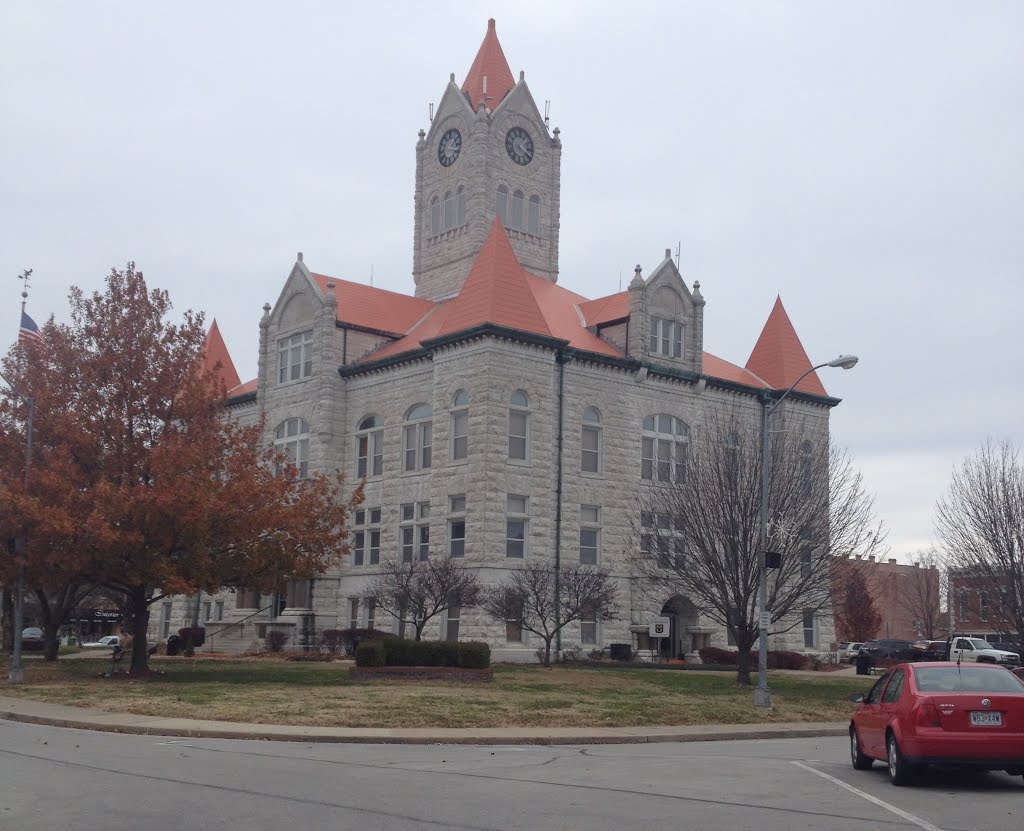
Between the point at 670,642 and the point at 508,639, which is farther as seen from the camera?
the point at 670,642

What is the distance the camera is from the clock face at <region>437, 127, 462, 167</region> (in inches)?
2288

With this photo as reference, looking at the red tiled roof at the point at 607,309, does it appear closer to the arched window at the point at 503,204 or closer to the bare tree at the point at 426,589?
the arched window at the point at 503,204

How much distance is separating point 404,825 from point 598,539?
37982mm

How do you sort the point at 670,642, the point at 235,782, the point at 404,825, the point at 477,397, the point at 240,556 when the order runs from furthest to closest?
the point at 670,642, the point at 477,397, the point at 240,556, the point at 235,782, the point at 404,825

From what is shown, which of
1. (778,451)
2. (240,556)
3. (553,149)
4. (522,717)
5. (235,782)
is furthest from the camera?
(553,149)

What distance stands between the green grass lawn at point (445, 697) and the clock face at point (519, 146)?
92.4 ft

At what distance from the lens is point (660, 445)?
5134cm

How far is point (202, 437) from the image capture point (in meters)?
33.7

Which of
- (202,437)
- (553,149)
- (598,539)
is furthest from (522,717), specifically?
(553,149)

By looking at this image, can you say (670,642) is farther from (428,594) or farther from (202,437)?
(202,437)

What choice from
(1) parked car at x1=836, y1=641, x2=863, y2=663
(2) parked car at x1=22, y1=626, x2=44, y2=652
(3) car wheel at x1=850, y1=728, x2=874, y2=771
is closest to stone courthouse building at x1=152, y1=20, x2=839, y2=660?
(1) parked car at x1=836, y1=641, x2=863, y2=663

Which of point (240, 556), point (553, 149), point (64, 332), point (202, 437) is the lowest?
point (240, 556)

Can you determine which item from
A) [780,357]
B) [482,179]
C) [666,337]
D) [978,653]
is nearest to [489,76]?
[482,179]

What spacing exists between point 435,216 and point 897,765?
47.4 m
